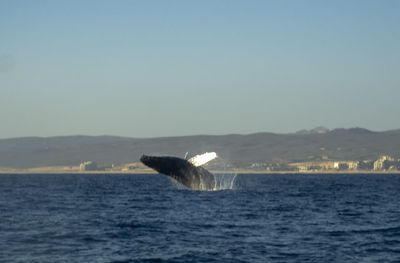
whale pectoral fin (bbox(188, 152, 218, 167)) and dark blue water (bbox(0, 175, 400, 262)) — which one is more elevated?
whale pectoral fin (bbox(188, 152, 218, 167))

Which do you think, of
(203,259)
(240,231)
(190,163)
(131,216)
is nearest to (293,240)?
(240,231)

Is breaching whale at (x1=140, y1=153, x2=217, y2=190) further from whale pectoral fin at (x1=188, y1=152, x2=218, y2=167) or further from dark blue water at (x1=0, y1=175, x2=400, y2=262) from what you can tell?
dark blue water at (x1=0, y1=175, x2=400, y2=262)

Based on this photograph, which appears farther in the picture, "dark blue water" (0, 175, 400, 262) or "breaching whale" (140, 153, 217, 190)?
"breaching whale" (140, 153, 217, 190)

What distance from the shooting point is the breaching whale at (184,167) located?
165 feet

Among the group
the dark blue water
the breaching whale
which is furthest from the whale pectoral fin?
the dark blue water

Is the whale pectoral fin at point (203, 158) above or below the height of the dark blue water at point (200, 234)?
above

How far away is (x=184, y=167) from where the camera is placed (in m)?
52.7

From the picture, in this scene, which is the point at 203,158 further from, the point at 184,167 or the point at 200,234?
the point at 200,234

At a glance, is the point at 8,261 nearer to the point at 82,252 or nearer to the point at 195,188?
the point at 82,252

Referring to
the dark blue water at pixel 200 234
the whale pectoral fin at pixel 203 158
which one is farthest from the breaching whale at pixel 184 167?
the dark blue water at pixel 200 234

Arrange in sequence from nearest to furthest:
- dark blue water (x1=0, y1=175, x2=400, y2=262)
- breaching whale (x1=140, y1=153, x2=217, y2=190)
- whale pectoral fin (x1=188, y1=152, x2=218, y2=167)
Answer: dark blue water (x1=0, y1=175, x2=400, y2=262), whale pectoral fin (x1=188, y1=152, x2=218, y2=167), breaching whale (x1=140, y1=153, x2=217, y2=190)

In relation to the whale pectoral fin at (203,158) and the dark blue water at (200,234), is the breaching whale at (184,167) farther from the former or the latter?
A: the dark blue water at (200,234)

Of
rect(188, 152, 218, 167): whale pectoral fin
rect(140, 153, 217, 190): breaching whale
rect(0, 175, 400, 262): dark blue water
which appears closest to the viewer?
rect(0, 175, 400, 262): dark blue water

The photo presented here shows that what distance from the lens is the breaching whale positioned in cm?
5038
